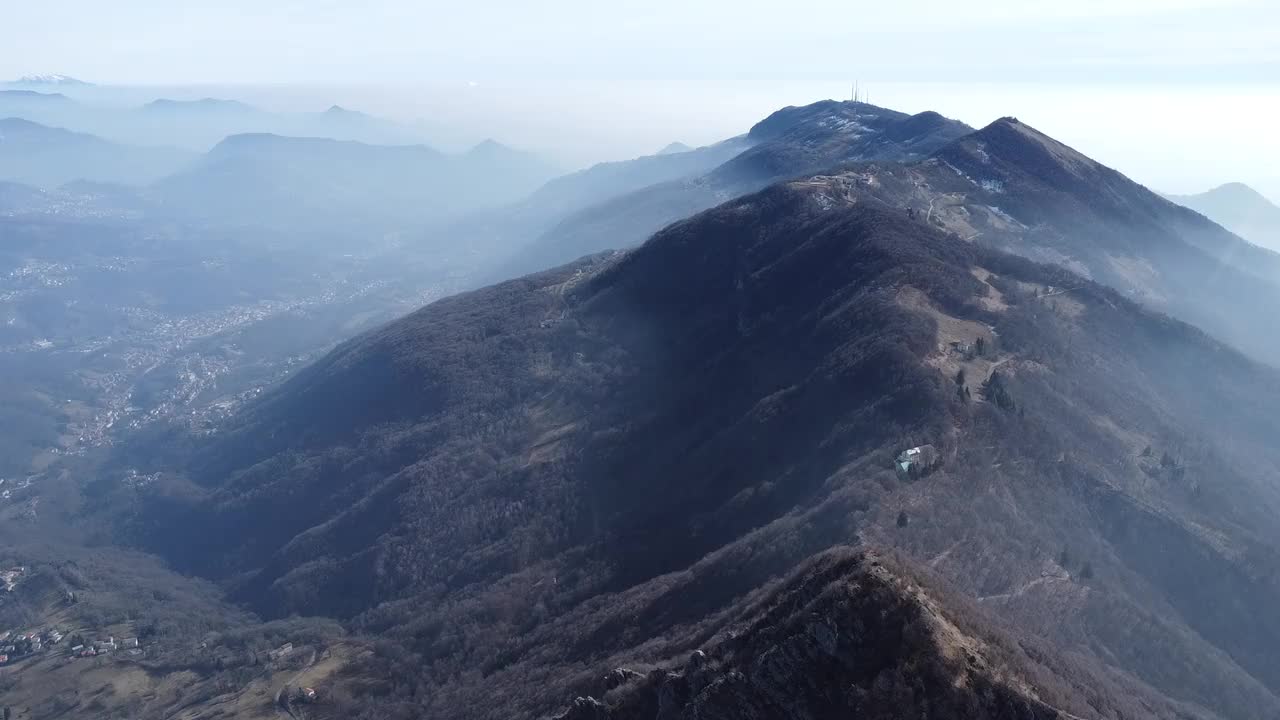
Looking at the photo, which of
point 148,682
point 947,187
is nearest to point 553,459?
point 148,682

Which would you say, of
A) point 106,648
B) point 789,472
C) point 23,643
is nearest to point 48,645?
point 23,643

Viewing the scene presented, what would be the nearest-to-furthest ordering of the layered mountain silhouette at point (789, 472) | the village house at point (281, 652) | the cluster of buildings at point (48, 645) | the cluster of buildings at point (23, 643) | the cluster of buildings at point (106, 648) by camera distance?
the layered mountain silhouette at point (789, 472) < the village house at point (281, 652) < the cluster of buildings at point (106, 648) < the cluster of buildings at point (48, 645) < the cluster of buildings at point (23, 643)

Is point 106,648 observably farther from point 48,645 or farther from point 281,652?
point 281,652

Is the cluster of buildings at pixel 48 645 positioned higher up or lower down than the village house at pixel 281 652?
lower down

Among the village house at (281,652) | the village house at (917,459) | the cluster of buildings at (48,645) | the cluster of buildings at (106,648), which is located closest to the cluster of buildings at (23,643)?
the cluster of buildings at (48,645)

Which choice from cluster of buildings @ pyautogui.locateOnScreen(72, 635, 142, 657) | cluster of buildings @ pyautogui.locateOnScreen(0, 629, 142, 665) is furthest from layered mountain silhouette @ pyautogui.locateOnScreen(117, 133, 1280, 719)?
cluster of buildings @ pyautogui.locateOnScreen(0, 629, 142, 665)

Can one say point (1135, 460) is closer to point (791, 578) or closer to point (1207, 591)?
point (1207, 591)

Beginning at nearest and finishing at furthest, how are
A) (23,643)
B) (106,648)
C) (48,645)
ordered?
(106,648)
(23,643)
(48,645)

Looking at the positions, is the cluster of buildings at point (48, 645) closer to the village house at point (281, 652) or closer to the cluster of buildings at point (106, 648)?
the cluster of buildings at point (106, 648)

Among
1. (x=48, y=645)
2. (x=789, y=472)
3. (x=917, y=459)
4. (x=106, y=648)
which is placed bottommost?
(x=48, y=645)
